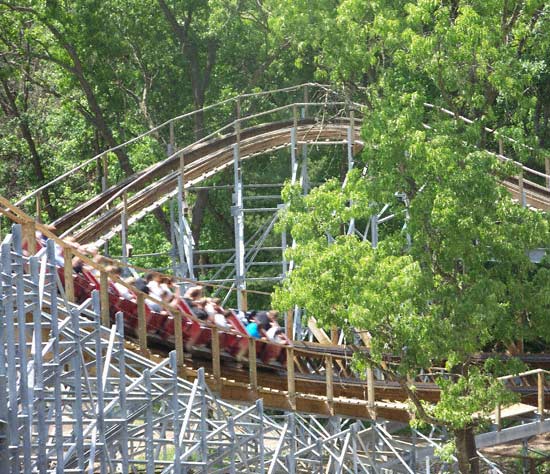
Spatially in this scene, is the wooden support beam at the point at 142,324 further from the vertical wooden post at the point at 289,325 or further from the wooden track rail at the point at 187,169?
the wooden track rail at the point at 187,169

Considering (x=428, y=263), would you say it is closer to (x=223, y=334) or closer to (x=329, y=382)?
(x=329, y=382)

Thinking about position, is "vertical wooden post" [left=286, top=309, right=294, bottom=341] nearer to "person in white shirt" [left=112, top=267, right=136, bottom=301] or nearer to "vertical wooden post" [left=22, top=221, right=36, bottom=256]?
"person in white shirt" [left=112, top=267, right=136, bottom=301]

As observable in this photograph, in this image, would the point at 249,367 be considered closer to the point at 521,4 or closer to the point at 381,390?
the point at 381,390

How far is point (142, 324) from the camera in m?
18.6

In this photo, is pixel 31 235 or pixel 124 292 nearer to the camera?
pixel 31 235

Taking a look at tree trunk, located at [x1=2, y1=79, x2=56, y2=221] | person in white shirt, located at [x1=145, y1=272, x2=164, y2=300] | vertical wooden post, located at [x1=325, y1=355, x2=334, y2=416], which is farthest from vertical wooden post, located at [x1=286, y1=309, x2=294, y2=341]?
tree trunk, located at [x1=2, y1=79, x2=56, y2=221]

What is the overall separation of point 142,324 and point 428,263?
4101 millimetres

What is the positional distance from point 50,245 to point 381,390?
752 cm

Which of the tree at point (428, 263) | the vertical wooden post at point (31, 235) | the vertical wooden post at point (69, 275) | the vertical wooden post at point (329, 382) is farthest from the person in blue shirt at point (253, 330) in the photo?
the vertical wooden post at point (31, 235)

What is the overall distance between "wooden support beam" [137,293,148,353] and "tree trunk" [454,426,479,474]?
4.61 m

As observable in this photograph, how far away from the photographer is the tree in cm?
1902

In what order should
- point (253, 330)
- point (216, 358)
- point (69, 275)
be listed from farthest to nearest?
1. point (253, 330)
2. point (216, 358)
3. point (69, 275)

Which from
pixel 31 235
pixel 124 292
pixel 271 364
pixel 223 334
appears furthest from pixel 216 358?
pixel 31 235

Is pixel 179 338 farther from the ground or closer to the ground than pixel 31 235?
closer to the ground
